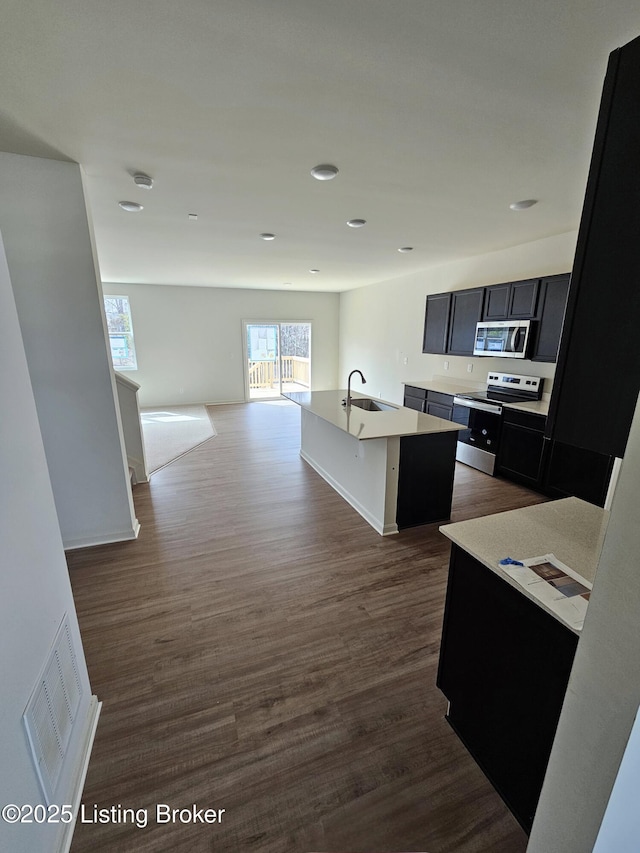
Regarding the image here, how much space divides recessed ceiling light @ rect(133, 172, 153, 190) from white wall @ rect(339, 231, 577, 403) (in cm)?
400

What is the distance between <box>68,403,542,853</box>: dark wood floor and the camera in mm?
1244

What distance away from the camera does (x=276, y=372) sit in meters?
8.91

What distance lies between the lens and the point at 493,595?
1265 mm

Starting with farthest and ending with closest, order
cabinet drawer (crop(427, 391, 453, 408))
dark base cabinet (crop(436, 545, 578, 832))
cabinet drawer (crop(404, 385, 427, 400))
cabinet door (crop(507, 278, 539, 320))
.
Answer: cabinet drawer (crop(404, 385, 427, 400)) → cabinet drawer (crop(427, 391, 453, 408)) → cabinet door (crop(507, 278, 539, 320)) → dark base cabinet (crop(436, 545, 578, 832))

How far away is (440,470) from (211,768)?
99.8 inches

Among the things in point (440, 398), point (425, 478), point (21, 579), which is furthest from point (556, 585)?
point (440, 398)

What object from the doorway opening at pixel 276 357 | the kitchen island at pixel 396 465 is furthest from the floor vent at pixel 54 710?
the doorway opening at pixel 276 357

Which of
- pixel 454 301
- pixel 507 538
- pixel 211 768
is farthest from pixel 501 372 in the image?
pixel 211 768

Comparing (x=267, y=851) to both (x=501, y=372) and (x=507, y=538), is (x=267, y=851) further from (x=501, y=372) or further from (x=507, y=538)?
(x=501, y=372)

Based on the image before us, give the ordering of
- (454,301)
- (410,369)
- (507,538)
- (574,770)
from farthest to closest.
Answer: (410,369)
(454,301)
(507,538)
(574,770)

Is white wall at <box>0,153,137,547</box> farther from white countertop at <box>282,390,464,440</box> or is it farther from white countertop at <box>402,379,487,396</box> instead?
white countertop at <box>402,379,487,396</box>

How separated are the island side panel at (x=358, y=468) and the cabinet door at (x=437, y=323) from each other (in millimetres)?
2282

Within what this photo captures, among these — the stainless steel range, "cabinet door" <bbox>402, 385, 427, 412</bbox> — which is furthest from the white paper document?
"cabinet door" <bbox>402, 385, 427, 412</bbox>

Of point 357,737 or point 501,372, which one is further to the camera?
point 501,372
